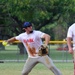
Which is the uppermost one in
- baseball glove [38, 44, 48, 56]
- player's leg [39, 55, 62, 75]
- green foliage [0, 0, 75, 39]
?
baseball glove [38, 44, 48, 56]

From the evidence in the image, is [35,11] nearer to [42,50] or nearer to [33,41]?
[33,41]

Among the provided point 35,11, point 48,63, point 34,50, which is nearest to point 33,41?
point 34,50

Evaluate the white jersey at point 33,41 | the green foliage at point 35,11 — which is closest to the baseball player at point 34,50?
the white jersey at point 33,41

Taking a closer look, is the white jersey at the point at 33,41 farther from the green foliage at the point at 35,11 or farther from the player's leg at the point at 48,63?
the green foliage at the point at 35,11

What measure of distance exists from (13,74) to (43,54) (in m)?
4.61

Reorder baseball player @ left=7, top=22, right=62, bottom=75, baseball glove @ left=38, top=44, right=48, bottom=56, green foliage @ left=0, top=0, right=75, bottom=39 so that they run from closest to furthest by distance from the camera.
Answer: baseball glove @ left=38, top=44, right=48, bottom=56 → baseball player @ left=7, top=22, right=62, bottom=75 → green foliage @ left=0, top=0, right=75, bottom=39

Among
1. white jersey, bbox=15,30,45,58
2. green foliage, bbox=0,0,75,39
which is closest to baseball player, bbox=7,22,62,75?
white jersey, bbox=15,30,45,58

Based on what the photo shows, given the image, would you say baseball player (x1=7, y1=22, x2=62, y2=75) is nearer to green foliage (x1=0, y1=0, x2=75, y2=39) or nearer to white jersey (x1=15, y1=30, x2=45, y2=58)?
white jersey (x1=15, y1=30, x2=45, y2=58)

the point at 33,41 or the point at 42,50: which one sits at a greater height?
the point at 33,41

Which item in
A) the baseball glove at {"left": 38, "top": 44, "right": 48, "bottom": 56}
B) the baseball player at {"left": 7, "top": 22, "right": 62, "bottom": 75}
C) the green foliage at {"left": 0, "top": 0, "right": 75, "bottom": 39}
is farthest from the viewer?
the green foliage at {"left": 0, "top": 0, "right": 75, "bottom": 39}

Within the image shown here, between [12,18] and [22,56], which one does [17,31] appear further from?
[22,56]

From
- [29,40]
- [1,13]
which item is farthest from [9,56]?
[29,40]

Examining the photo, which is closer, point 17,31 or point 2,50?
point 2,50

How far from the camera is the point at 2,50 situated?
1068 inches
